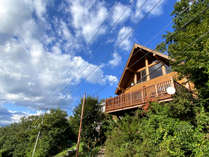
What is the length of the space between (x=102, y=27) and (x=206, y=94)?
648cm

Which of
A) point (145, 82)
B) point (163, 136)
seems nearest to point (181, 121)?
point (163, 136)

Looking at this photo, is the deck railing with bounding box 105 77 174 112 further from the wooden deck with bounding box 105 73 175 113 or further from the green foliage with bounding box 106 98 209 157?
the green foliage with bounding box 106 98 209 157

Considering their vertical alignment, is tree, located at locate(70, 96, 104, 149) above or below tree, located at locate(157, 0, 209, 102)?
below

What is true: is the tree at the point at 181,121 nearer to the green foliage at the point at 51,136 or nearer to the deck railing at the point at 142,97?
the deck railing at the point at 142,97

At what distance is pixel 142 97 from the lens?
797 cm

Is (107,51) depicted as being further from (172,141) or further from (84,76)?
(172,141)

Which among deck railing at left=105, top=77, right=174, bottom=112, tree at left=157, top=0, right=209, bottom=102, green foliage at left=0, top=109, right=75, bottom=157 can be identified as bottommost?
green foliage at left=0, top=109, right=75, bottom=157

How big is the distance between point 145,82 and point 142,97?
3.44 m

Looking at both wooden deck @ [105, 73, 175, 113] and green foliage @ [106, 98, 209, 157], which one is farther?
wooden deck @ [105, 73, 175, 113]

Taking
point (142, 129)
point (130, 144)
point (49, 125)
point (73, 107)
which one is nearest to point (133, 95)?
point (142, 129)

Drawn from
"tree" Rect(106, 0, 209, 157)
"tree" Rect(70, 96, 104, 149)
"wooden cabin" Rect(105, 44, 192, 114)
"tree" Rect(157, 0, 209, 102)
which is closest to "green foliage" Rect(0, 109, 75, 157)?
"tree" Rect(70, 96, 104, 149)

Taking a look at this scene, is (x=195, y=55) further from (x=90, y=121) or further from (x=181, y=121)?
(x=90, y=121)

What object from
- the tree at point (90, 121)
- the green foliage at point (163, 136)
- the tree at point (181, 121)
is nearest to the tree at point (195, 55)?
the tree at point (181, 121)

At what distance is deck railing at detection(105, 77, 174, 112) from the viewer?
23.0 ft
